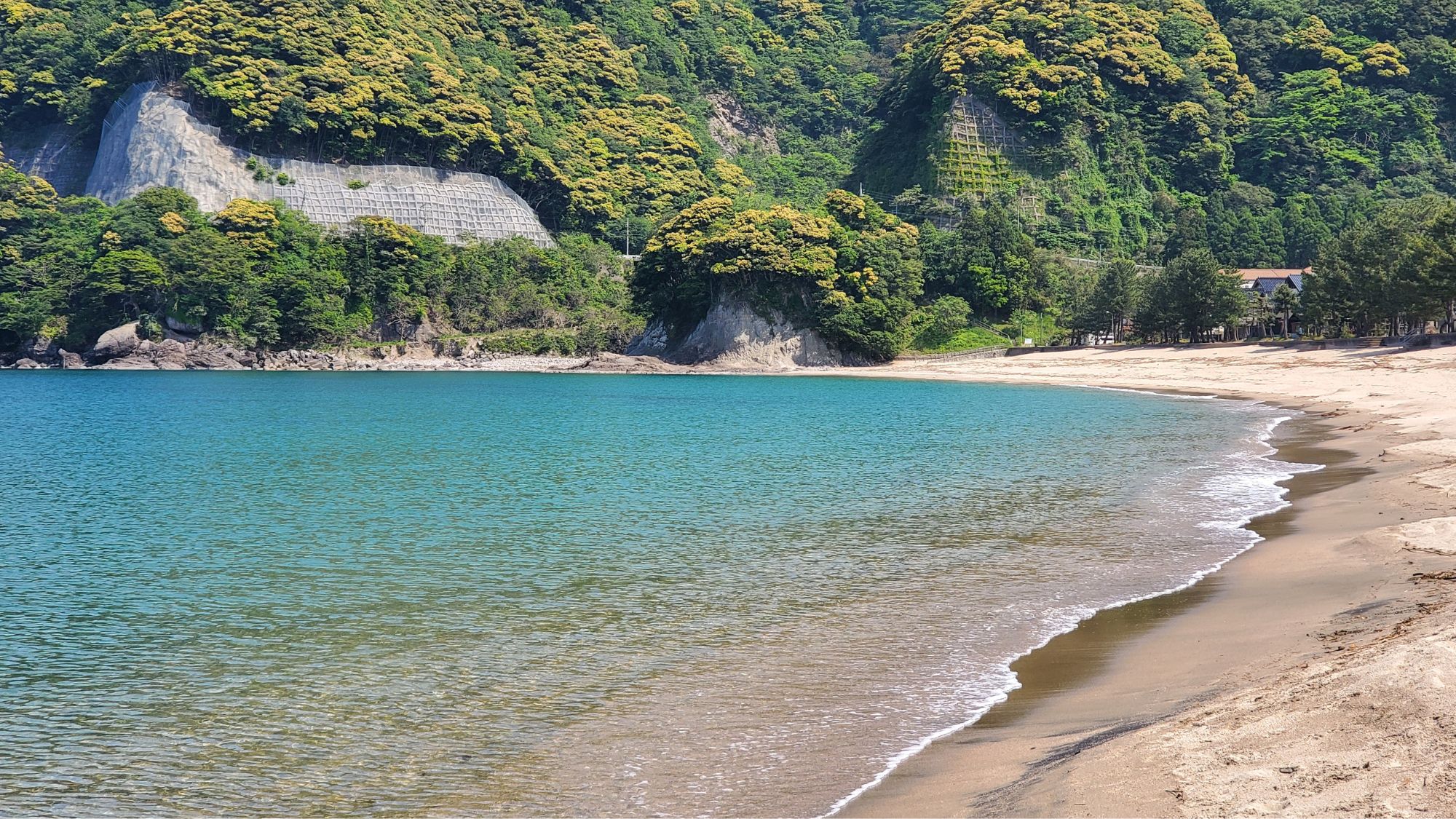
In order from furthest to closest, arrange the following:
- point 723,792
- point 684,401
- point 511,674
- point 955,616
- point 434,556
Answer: point 684,401 → point 434,556 → point 955,616 → point 511,674 → point 723,792

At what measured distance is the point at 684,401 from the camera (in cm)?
6078

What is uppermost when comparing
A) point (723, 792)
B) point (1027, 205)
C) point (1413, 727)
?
point (1027, 205)

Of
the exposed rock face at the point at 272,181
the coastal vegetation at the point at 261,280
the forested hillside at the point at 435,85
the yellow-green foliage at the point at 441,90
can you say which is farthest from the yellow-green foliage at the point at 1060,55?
the exposed rock face at the point at 272,181

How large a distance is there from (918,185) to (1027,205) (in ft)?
43.5

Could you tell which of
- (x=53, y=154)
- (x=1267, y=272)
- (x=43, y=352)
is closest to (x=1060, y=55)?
(x=1267, y=272)

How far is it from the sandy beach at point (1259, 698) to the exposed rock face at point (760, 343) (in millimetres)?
78471

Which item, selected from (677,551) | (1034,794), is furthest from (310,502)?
(1034,794)

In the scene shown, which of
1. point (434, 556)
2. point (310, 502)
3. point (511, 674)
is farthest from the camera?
point (310, 502)

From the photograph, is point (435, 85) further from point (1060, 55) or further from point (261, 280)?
point (1060, 55)

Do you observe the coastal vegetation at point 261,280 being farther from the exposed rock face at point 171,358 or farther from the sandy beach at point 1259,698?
the sandy beach at point 1259,698

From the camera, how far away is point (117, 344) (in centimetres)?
10075

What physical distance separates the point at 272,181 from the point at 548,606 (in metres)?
113

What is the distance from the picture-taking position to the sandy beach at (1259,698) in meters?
6.59

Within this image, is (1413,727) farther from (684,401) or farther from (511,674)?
(684,401)
